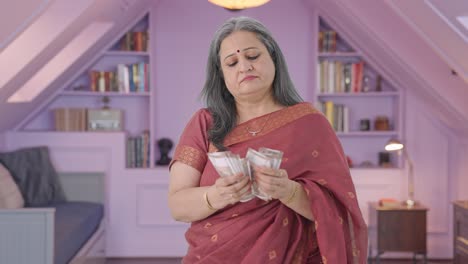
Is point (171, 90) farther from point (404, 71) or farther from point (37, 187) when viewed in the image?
point (404, 71)

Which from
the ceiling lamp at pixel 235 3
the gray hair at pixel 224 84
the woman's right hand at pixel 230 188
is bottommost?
the woman's right hand at pixel 230 188

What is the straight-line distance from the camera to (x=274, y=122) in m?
1.65

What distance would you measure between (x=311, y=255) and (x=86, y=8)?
258cm

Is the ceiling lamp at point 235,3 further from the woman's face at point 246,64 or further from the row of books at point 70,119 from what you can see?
the row of books at point 70,119

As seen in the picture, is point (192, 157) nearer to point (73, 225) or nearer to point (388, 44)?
point (73, 225)

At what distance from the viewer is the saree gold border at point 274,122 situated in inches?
64.2

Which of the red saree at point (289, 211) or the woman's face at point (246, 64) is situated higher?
the woman's face at point (246, 64)

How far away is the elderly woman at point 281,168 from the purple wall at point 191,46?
4.10m

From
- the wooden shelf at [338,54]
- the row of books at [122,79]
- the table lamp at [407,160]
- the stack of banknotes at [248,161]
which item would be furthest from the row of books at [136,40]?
the stack of banknotes at [248,161]

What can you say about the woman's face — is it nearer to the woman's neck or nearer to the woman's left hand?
the woman's neck

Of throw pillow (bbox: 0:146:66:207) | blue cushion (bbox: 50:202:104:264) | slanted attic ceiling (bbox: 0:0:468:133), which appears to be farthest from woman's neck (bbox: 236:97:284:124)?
throw pillow (bbox: 0:146:66:207)

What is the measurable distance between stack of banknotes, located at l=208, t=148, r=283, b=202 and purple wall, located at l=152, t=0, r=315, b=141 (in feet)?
14.4

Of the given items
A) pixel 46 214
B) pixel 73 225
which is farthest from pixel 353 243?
pixel 73 225

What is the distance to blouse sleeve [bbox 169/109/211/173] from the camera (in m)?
1.62
